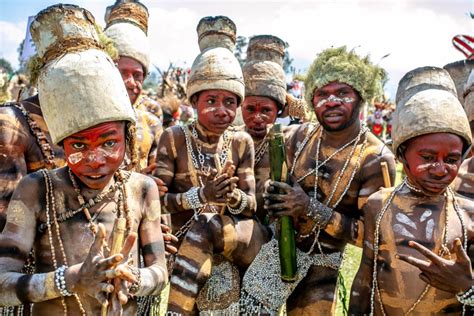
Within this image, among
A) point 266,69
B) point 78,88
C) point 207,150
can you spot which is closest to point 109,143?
point 78,88

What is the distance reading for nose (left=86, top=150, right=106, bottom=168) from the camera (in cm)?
281

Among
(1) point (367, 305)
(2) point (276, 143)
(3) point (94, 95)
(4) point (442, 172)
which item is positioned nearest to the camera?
(3) point (94, 95)

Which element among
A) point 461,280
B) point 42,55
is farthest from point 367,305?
point 42,55

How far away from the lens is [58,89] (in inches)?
110

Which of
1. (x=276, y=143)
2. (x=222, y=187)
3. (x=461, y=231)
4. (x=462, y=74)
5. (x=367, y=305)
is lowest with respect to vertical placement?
(x=367, y=305)

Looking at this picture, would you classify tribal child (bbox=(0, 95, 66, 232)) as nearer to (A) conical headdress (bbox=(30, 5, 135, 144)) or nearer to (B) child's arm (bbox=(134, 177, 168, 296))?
(A) conical headdress (bbox=(30, 5, 135, 144))

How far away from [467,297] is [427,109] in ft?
3.51

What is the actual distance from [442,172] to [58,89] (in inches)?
83.3

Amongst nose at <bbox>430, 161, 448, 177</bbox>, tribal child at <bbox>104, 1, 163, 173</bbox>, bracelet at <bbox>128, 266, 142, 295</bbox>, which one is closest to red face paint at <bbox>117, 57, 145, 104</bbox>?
tribal child at <bbox>104, 1, 163, 173</bbox>

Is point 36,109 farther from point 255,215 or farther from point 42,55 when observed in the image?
point 255,215

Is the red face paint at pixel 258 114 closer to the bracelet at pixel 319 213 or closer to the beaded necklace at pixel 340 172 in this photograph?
the beaded necklace at pixel 340 172

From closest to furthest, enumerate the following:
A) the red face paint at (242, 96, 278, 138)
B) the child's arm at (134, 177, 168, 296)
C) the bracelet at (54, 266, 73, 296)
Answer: the bracelet at (54, 266, 73, 296) < the child's arm at (134, 177, 168, 296) < the red face paint at (242, 96, 278, 138)

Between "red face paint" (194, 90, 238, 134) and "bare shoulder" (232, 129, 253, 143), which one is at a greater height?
"red face paint" (194, 90, 238, 134)

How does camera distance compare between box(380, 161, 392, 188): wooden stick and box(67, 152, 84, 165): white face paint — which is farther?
box(380, 161, 392, 188): wooden stick
